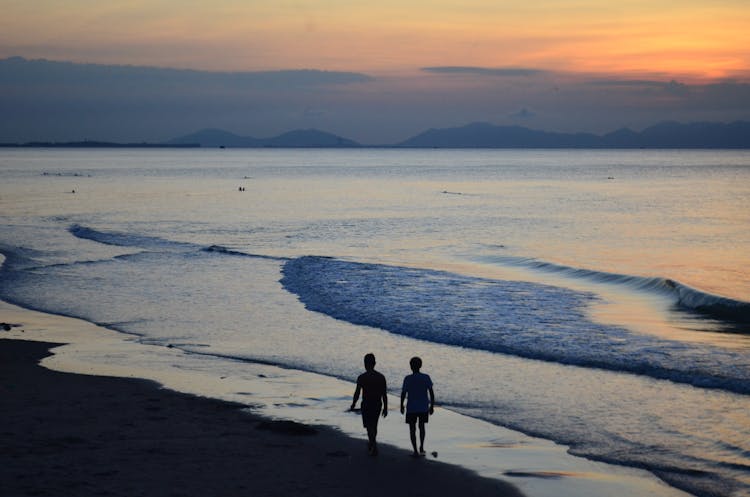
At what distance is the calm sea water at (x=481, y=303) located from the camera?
1591cm

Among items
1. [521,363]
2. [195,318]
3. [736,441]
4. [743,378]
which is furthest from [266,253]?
[736,441]

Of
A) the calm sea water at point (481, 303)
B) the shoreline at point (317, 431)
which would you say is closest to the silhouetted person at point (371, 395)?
the shoreline at point (317, 431)

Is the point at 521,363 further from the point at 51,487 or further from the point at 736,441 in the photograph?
the point at 51,487

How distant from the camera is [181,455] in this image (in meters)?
12.7

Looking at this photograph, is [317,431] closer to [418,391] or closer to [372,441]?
[372,441]

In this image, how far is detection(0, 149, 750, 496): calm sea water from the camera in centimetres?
1591

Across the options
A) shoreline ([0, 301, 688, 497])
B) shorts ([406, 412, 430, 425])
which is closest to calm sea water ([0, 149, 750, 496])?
shoreline ([0, 301, 688, 497])

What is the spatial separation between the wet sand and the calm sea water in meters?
3.22

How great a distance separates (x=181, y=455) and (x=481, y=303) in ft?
55.9

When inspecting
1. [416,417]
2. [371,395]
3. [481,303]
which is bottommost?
[481,303]

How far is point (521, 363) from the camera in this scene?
20219mm

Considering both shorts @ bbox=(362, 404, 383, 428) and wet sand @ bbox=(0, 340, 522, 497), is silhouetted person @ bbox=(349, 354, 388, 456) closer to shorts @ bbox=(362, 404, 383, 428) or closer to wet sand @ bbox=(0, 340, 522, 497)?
shorts @ bbox=(362, 404, 383, 428)

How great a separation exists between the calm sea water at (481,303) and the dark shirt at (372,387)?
3.24 metres

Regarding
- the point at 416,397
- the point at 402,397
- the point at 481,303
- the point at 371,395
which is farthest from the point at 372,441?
the point at 481,303
